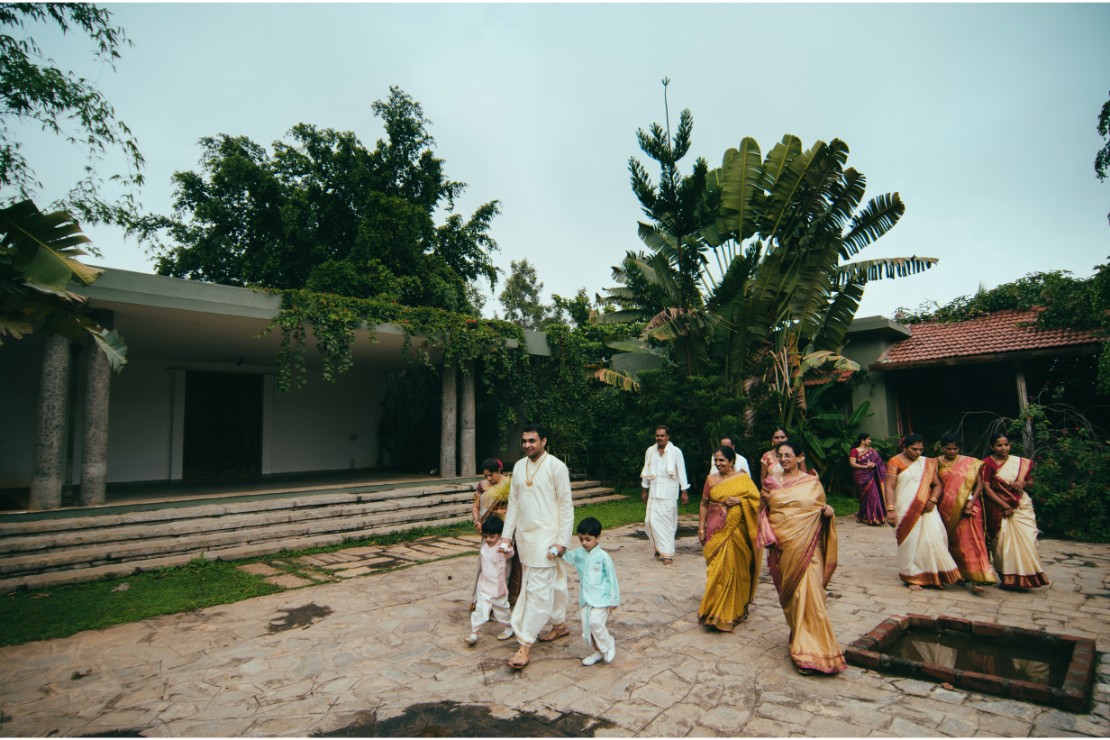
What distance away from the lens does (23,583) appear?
589 centimetres

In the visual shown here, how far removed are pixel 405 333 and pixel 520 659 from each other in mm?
7298

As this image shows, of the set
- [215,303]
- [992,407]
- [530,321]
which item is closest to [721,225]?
[992,407]

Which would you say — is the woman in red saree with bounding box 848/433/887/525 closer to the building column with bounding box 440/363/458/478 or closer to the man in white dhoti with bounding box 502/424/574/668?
the building column with bounding box 440/363/458/478

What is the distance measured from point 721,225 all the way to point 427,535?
26.0ft

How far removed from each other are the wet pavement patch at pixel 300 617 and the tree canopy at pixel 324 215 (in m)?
12.8

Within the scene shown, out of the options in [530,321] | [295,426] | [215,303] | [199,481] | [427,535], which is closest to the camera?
[215,303]

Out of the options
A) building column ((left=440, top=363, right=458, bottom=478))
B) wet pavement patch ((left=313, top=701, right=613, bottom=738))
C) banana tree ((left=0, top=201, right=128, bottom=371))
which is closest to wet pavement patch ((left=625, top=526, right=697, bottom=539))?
building column ((left=440, top=363, right=458, bottom=478))

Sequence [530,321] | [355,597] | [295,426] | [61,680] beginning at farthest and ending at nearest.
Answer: [530,321]
[295,426]
[355,597]
[61,680]

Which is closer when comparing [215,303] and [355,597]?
[355,597]

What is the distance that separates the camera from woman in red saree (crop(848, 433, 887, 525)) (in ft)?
33.5

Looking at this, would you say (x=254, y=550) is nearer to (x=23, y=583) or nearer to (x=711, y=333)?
(x=23, y=583)

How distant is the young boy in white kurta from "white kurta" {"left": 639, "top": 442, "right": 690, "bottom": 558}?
3138 millimetres

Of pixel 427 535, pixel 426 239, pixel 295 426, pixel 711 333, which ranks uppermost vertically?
pixel 426 239

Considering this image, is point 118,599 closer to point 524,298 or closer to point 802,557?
point 802,557
